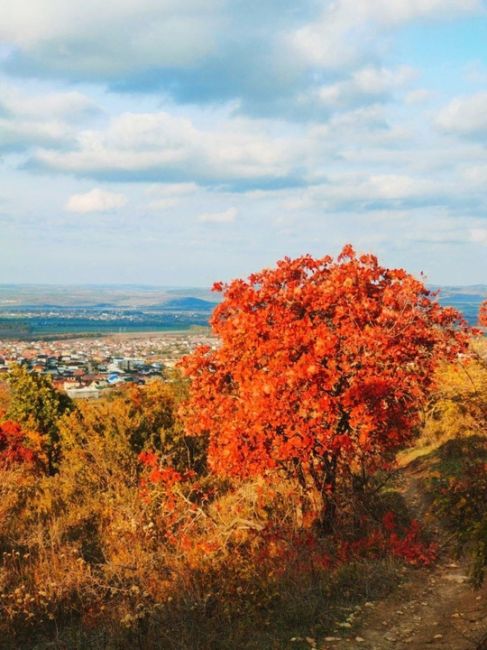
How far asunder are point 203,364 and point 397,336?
4.36 m

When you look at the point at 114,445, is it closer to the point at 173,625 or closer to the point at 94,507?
the point at 94,507

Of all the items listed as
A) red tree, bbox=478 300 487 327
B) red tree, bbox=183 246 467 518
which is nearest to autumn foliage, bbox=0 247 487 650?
red tree, bbox=183 246 467 518


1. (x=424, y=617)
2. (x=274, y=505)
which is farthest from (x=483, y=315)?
(x=424, y=617)

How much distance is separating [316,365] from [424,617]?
15.2ft

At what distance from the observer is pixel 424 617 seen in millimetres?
9547

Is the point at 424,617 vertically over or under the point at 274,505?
under

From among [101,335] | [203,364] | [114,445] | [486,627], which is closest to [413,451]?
[114,445]

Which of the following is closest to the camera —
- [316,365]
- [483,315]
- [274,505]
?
[316,365]

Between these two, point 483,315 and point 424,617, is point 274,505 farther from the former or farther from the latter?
point 483,315

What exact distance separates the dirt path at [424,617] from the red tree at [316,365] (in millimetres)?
2727

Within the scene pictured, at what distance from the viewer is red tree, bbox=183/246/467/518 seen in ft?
37.7

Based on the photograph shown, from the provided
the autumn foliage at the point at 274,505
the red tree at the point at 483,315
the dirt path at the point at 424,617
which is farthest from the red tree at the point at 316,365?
the red tree at the point at 483,315

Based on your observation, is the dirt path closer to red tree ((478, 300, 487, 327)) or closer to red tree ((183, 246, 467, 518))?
red tree ((183, 246, 467, 518))

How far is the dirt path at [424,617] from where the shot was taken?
852 cm
